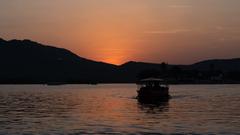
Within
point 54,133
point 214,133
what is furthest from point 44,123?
point 214,133

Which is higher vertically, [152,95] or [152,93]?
[152,93]

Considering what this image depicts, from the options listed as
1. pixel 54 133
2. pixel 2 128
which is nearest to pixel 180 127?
pixel 54 133

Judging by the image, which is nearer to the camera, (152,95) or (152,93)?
(152,93)

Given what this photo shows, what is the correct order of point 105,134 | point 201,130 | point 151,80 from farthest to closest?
point 151,80
point 201,130
point 105,134

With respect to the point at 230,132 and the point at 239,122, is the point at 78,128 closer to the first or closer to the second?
the point at 230,132

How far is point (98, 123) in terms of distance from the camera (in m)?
52.4

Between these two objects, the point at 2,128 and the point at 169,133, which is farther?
the point at 2,128

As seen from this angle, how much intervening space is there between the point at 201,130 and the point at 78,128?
11.3m

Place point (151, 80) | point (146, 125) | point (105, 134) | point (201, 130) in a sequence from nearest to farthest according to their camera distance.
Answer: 1. point (105, 134)
2. point (201, 130)
3. point (146, 125)
4. point (151, 80)

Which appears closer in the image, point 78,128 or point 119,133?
point 119,133

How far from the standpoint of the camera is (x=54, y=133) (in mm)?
43406

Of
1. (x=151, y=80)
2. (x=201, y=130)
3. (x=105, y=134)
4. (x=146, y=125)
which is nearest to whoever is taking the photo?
(x=105, y=134)

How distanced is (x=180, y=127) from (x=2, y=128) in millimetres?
16630

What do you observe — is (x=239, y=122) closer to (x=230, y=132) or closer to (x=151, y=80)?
(x=230, y=132)
